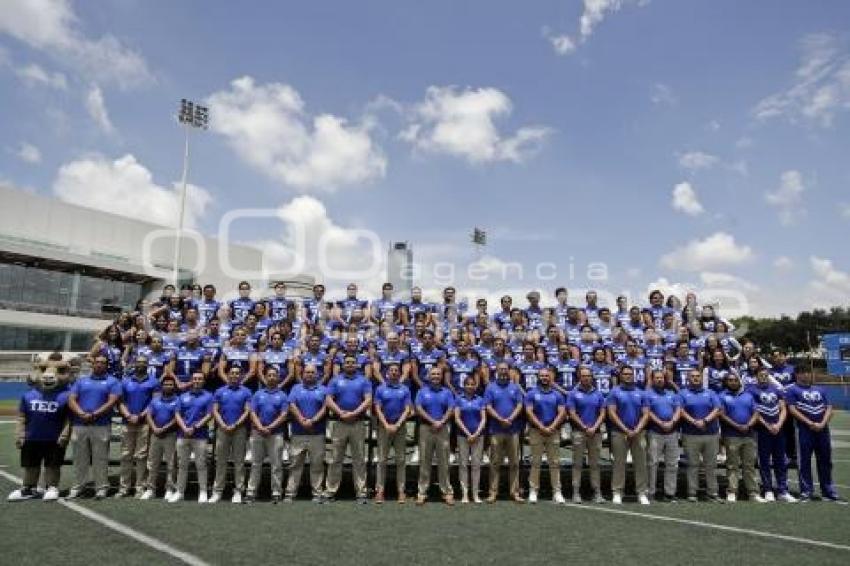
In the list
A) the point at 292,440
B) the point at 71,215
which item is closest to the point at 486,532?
the point at 292,440

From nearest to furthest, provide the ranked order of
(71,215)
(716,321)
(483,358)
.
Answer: (483,358) → (716,321) → (71,215)

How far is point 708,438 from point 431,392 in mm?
4827

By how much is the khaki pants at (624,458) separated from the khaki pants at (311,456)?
4892 millimetres

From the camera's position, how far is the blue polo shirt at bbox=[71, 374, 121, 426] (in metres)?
9.73

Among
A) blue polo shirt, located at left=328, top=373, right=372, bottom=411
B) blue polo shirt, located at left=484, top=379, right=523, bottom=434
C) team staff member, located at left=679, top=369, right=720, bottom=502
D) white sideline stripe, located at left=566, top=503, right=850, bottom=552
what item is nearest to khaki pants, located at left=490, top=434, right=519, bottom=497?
blue polo shirt, located at left=484, top=379, right=523, bottom=434

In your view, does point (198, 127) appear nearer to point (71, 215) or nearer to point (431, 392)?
point (71, 215)

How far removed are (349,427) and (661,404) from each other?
534 cm

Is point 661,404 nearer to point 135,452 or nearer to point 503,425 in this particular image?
point 503,425

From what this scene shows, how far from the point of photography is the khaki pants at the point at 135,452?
9852 mm

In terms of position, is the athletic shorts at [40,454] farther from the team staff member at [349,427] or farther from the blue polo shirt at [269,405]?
the team staff member at [349,427]

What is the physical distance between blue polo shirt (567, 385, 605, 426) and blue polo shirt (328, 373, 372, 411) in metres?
3.47

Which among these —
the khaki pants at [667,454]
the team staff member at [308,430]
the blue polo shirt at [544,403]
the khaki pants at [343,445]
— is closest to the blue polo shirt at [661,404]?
the khaki pants at [667,454]

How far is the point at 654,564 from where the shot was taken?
6.55 m

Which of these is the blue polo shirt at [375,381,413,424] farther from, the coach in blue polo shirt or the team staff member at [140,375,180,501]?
the coach in blue polo shirt
